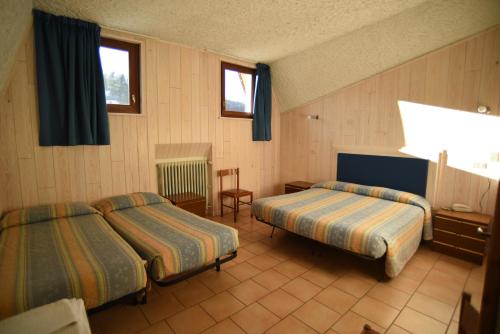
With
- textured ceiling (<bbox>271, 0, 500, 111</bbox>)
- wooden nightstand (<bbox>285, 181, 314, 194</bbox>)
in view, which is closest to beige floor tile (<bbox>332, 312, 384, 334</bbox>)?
wooden nightstand (<bbox>285, 181, 314, 194</bbox>)

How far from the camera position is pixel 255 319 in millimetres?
2072

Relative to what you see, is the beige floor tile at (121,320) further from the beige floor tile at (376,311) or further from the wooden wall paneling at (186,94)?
the wooden wall paneling at (186,94)

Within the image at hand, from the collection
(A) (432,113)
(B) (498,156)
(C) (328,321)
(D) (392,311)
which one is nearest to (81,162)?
(C) (328,321)

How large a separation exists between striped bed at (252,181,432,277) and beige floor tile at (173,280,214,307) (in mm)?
1098

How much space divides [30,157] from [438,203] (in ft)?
14.8

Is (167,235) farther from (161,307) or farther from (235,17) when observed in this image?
(235,17)

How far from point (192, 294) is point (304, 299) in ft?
3.01

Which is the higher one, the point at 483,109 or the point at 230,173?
the point at 483,109

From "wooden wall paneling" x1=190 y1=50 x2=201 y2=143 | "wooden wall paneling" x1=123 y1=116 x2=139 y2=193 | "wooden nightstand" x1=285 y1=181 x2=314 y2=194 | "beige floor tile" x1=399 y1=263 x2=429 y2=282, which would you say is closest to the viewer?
"beige floor tile" x1=399 y1=263 x2=429 y2=282

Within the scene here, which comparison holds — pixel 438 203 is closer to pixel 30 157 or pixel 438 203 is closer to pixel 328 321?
pixel 328 321

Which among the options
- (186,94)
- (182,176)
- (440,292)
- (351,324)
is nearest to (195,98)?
(186,94)

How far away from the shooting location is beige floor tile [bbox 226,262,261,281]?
105 inches

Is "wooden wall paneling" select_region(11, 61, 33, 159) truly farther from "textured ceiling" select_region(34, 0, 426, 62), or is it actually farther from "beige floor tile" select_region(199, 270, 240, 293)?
"beige floor tile" select_region(199, 270, 240, 293)

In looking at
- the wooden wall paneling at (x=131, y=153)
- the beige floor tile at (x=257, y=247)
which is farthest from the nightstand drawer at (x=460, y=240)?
the wooden wall paneling at (x=131, y=153)
